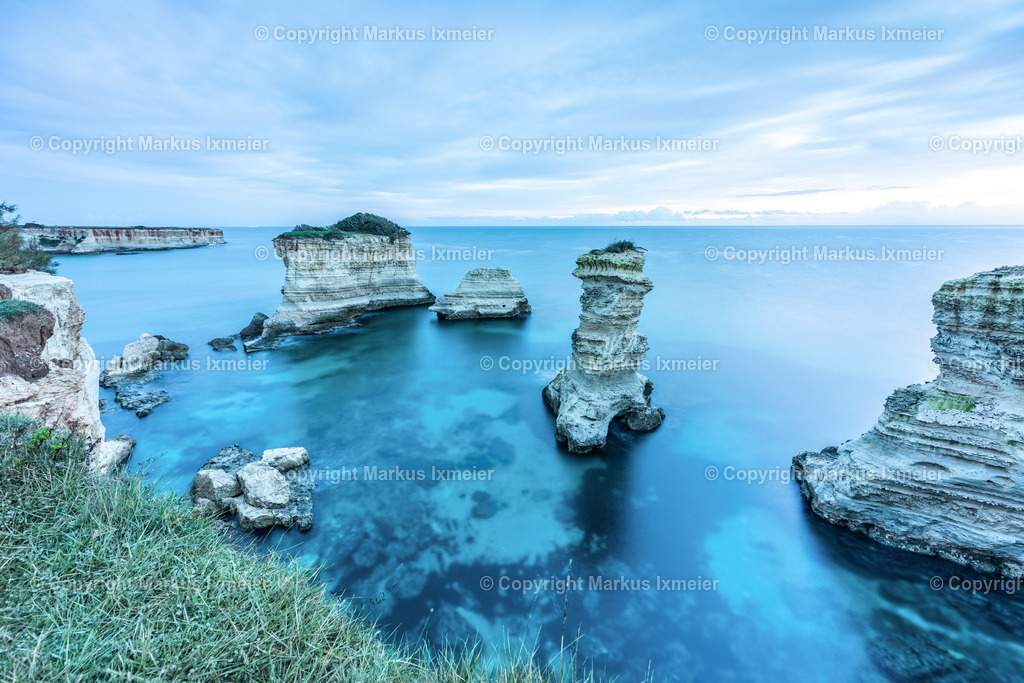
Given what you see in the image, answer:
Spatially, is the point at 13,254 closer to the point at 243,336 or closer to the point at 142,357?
the point at 142,357

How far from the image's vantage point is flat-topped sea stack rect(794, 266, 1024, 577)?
904 centimetres

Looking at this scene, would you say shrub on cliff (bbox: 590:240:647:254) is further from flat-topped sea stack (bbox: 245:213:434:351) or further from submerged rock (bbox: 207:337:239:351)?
submerged rock (bbox: 207:337:239:351)

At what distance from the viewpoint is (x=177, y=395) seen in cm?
1867

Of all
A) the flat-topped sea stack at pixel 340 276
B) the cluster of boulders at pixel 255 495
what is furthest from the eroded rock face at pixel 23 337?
the flat-topped sea stack at pixel 340 276

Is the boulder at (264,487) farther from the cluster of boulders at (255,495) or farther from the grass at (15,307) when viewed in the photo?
the grass at (15,307)

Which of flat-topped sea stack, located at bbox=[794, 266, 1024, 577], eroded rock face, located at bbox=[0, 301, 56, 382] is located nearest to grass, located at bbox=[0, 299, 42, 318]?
eroded rock face, located at bbox=[0, 301, 56, 382]

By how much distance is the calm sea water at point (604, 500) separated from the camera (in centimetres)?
847

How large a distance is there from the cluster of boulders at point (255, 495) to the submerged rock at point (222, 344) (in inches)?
620

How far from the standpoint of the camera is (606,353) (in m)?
14.7

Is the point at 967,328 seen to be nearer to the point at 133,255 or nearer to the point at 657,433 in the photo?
the point at 657,433

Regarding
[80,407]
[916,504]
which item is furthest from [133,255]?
Answer: [916,504]

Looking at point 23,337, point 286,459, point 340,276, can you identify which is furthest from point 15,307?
point 340,276

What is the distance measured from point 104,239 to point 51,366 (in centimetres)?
10346

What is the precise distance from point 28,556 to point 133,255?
101 m
